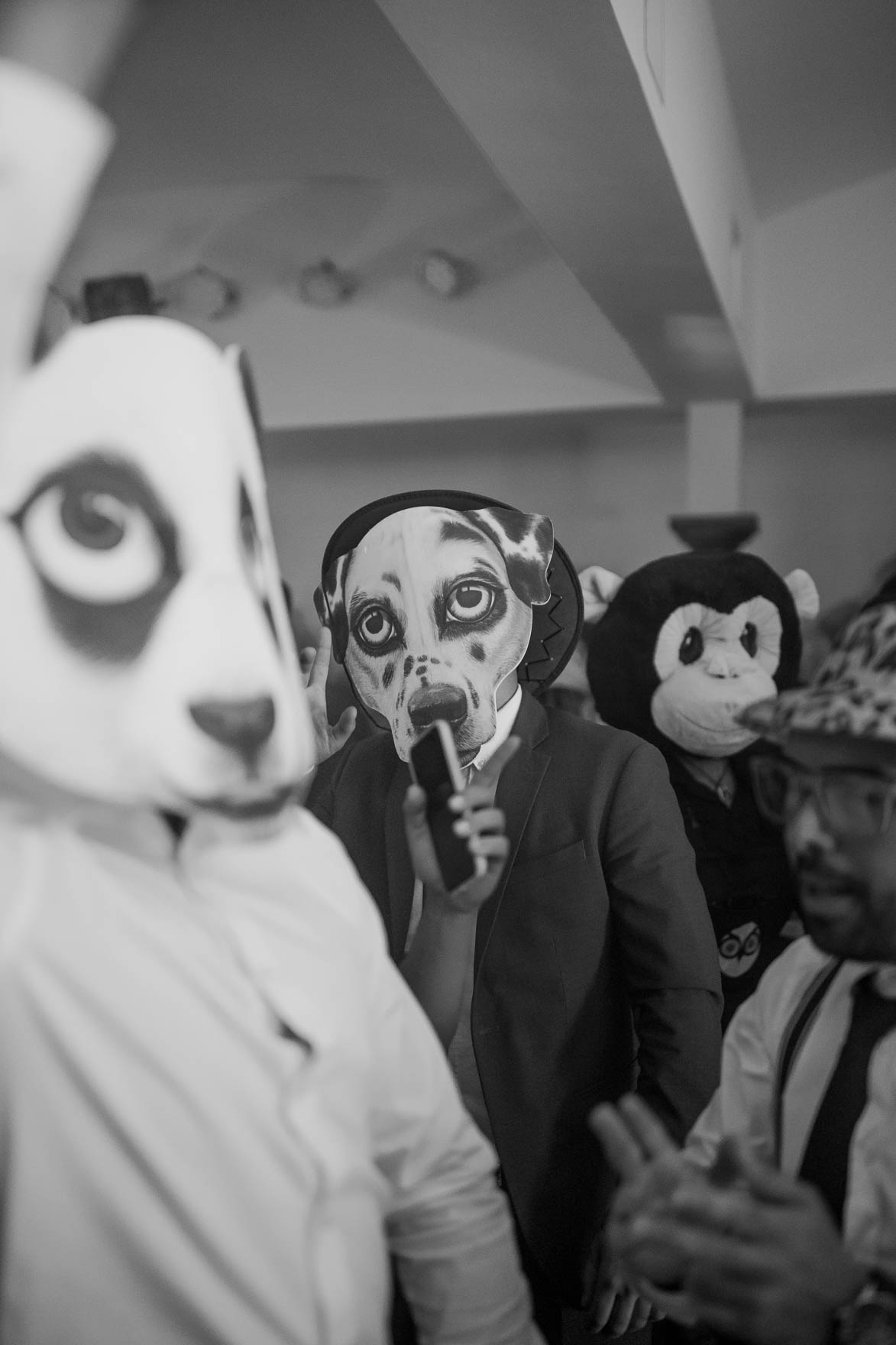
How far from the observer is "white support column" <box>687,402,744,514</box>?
5.11 m

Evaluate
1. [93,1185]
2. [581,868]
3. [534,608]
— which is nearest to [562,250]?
[534,608]

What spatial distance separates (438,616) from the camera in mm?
1692

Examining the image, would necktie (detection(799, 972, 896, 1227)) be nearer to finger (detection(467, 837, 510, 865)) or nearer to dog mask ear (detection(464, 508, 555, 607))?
finger (detection(467, 837, 510, 865))

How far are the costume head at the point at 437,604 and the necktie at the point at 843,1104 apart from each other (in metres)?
0.63

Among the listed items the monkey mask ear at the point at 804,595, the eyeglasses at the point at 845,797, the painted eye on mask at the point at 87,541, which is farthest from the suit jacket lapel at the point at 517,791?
the monkey mask ear at the point at 804,595

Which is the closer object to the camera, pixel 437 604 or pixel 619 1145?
pixel 619 1145

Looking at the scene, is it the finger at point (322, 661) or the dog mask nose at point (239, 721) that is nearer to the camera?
the dog mask nose at point (239, 721)

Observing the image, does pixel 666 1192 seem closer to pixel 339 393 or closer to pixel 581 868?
pixel 581 868

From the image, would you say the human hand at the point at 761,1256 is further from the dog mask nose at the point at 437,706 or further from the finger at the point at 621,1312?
the dog mask nose at the point at 437,706

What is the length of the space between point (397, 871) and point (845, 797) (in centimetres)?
69

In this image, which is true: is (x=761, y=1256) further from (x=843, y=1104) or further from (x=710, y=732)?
(x=710, y=732)

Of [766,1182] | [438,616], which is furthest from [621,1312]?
[438,616]

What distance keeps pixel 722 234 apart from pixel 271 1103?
129 inches

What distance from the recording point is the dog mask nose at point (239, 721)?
87 cm
